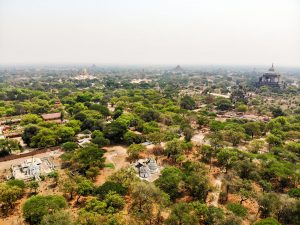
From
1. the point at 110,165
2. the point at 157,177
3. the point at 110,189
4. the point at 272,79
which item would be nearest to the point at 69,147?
the point at 110,165

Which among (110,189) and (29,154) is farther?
(29,154)

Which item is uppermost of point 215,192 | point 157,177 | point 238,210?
point 238,210

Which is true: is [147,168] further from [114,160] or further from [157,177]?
[114,160]

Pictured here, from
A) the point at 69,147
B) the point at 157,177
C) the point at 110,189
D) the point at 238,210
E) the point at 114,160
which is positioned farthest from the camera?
the point at 69,147

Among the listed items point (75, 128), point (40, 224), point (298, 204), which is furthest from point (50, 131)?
point (298, 204)

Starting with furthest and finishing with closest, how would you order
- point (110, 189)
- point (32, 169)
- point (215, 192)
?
point (32, 169)
point (215, 192)
point (110, 189)

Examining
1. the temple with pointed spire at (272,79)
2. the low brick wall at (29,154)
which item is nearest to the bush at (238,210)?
the low brick wall at (29,154)

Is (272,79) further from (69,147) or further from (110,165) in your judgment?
(69,147)

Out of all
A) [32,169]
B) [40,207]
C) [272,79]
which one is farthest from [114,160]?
[272,79]

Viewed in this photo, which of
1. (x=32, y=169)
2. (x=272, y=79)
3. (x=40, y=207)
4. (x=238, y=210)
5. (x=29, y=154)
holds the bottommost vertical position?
(x=29, y=154)

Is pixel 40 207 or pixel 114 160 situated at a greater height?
pixel 40 207

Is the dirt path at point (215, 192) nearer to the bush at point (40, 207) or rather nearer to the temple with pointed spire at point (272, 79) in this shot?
Result: the bush at point (40, 207)
